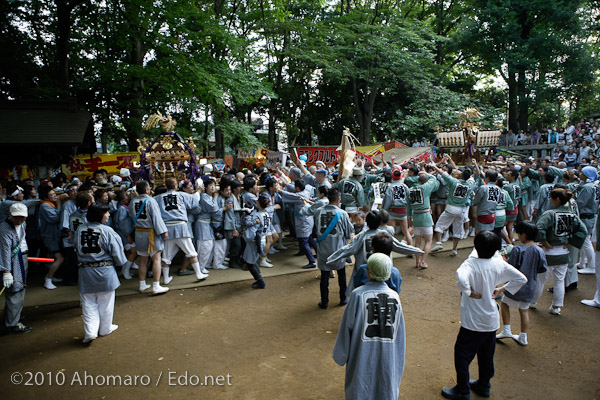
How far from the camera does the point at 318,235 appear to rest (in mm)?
6277

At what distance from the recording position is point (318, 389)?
415 centimetres

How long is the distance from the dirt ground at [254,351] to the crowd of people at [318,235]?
332 millimetres

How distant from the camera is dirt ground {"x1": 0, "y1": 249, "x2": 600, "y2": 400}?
4.18 metres

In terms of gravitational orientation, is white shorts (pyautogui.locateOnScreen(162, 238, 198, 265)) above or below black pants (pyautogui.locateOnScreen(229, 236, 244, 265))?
above

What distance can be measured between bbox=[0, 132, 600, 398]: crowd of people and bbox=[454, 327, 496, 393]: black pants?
0.01m

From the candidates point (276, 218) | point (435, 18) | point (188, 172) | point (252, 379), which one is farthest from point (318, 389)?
point (435, 18)

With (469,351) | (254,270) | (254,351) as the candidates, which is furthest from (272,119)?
(469,351)

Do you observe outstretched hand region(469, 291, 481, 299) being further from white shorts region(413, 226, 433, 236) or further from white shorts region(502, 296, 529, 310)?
white shorts region(413, 226, 433, 236)

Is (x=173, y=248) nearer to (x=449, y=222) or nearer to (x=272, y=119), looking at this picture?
(x=449, y=222)

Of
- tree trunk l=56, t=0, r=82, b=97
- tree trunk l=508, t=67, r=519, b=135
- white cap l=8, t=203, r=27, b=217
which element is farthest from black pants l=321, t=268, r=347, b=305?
tree trunk l=508, t=67, r=519, b=135

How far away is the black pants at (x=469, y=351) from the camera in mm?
3821

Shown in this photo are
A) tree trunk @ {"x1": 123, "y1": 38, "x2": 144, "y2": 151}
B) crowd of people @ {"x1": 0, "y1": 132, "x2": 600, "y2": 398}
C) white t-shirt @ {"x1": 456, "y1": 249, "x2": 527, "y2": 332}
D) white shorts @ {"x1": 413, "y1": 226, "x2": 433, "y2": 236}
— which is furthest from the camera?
tree trunk @ {"x1": 123, "y1": 38, "x2": 144, "y2": 151}

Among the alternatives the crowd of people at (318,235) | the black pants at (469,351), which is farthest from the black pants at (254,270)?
the black pants at (469,351)

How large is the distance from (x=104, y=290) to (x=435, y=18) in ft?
→ 100
